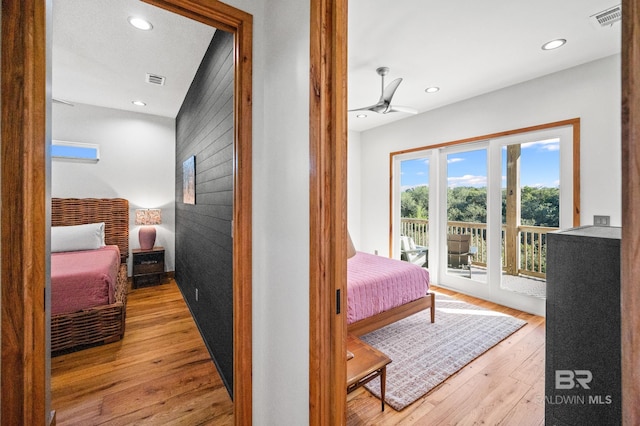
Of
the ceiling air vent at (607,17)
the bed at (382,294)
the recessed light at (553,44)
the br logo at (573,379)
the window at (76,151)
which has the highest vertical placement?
the recessed light at (553,44)

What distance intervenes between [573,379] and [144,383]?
2.54 meters

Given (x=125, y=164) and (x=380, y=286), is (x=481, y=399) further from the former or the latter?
(x=125, y=164)

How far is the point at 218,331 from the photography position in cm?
226

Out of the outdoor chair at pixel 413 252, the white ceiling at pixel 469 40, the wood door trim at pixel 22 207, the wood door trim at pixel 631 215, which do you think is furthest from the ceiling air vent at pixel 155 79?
the outdoor chair at pixel 413 252

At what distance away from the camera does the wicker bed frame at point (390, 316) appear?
8.43 feet

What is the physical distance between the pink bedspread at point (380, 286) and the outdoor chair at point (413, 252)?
172cm

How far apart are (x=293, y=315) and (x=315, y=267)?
301 millimetres

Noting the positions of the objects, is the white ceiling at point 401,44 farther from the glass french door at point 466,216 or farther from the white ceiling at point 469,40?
the glass french door at point 466,216

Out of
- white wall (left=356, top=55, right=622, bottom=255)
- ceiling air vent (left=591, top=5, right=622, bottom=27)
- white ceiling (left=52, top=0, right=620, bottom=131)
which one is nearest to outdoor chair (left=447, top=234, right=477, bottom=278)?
white wall (left=356, top=55, right=622, bottom=255)

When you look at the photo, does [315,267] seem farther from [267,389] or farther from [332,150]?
[267,389]

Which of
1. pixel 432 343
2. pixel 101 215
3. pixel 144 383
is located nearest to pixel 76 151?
pixel 101 215

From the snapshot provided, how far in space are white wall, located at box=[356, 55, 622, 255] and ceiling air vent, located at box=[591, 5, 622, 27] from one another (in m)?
0.76

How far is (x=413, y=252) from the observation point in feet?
16.3

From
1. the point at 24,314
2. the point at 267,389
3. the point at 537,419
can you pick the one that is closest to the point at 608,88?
the point at 537,419
